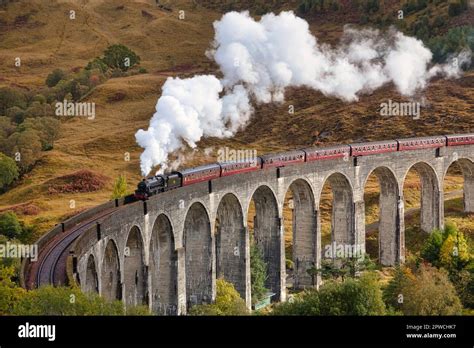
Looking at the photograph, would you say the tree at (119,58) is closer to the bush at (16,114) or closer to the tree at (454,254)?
the bush at (16,114)

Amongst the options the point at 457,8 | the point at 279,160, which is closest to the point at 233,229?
the point at 279,160

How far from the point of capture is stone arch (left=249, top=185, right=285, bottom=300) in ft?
194

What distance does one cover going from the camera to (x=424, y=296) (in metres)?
46.1

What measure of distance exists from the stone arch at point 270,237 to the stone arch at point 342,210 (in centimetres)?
788

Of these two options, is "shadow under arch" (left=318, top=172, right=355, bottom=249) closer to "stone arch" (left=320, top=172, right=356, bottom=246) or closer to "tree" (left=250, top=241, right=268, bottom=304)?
"stone arch" (left=320, top=172, right=356, bottom=246)

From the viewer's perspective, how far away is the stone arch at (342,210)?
64.4m

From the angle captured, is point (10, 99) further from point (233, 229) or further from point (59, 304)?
point (59, 304)

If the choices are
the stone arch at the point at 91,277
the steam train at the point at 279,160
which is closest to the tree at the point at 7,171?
the steam train at the point at 279,160

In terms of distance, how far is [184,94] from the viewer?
6300 cm

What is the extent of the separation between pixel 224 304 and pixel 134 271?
22.6ft

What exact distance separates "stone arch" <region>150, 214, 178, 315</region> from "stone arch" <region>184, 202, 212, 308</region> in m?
3.36

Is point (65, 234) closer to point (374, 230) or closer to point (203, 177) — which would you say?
point (203, 177)
